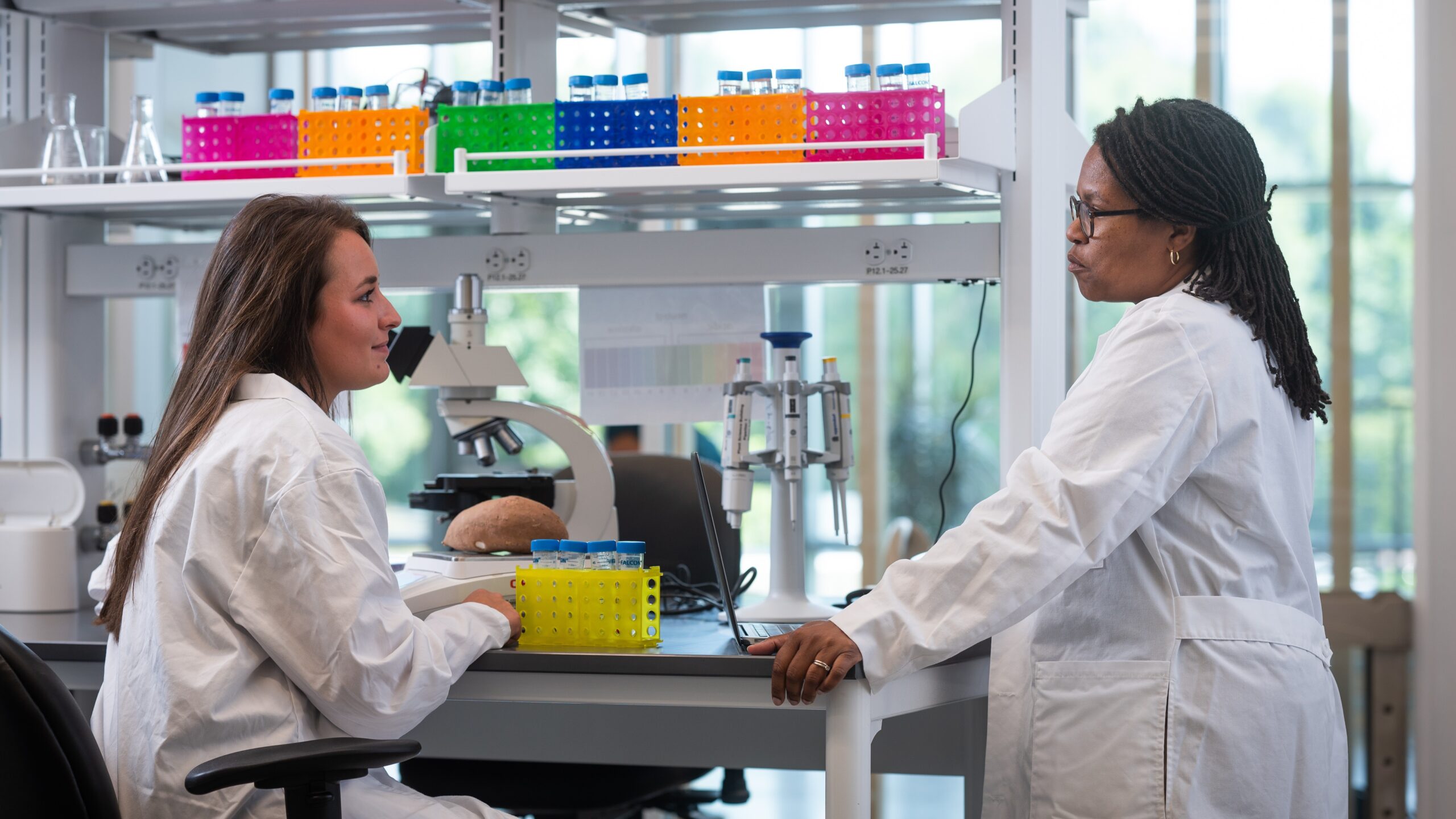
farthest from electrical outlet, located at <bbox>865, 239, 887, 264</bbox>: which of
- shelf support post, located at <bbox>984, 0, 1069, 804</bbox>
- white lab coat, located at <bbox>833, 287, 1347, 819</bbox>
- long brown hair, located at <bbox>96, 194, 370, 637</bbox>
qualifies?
long brown hair, located at <bbox>96, 194, 370, 637</bbox>

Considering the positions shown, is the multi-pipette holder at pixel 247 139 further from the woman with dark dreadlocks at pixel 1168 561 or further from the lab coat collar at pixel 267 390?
the woman with dark dreadlocks at pixel 1168 561

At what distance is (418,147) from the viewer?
1966 millimetres

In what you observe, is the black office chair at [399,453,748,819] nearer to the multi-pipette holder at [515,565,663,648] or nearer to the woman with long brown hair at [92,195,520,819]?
the multi-pipette holder at [515,565,663,648]

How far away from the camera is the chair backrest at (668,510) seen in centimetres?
271

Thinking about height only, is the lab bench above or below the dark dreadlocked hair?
below

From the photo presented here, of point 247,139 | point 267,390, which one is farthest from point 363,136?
point 267,390

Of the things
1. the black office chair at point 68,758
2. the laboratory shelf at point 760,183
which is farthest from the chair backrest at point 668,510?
the black office chair at point 68,758

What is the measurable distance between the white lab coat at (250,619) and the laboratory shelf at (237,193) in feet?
2.13

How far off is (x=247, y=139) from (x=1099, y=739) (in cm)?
155

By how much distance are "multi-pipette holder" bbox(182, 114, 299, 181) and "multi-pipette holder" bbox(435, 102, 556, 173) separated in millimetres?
270

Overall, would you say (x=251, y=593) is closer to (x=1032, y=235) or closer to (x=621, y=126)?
(x=621, y=126)

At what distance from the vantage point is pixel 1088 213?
1.52m

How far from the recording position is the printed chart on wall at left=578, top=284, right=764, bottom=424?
222 centimetres

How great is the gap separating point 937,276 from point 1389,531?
2.18 m
